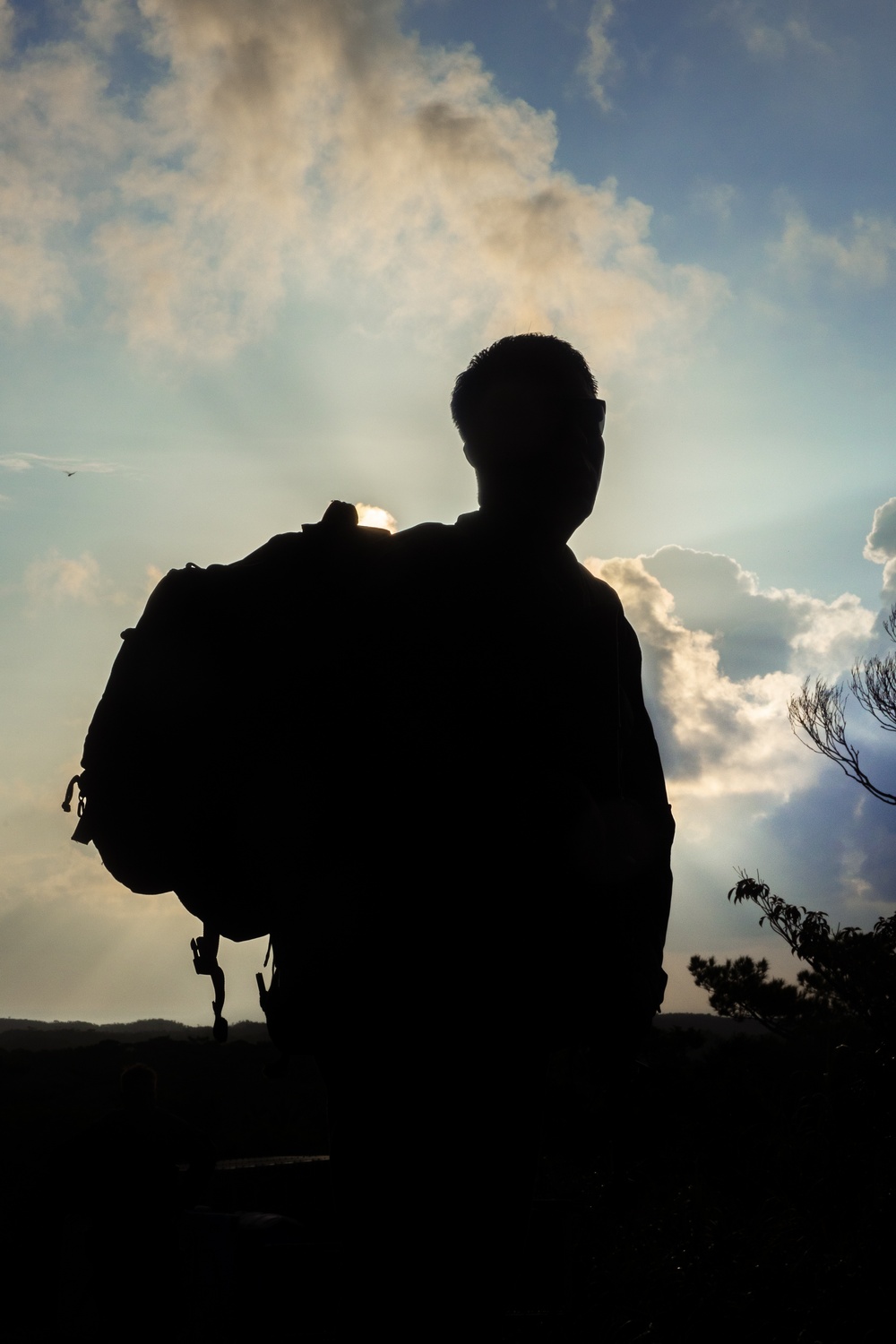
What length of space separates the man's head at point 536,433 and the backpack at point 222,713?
0.37 metres

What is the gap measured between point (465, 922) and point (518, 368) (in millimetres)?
1058

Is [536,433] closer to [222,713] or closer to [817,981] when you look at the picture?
[222,713]

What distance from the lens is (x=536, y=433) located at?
186 cm

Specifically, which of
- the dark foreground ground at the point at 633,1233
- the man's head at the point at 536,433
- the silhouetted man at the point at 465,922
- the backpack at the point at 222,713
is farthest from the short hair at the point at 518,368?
the dark foreground ground at the point at 633,1233

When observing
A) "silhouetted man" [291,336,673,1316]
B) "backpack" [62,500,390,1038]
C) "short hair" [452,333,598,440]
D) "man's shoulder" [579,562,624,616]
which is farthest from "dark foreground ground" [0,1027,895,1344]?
"short hair" [452,333,598,440]

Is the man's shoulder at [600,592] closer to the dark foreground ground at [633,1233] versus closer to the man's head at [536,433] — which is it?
the man's head at [536,433]

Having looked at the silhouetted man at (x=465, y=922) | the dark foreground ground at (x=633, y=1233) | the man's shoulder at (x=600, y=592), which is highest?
the man's shoulder at (x=600, y=592)

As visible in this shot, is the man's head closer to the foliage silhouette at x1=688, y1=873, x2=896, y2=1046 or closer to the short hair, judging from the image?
the short hair

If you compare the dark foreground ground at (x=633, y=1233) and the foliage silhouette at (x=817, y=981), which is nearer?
the dark foreground ground at (x=633, y=1233)

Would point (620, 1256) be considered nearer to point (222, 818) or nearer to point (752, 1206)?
point (752, 1206)

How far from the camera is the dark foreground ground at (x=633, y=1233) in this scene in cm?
176

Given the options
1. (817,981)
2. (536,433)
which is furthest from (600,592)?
(817,981)

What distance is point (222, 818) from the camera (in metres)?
1.62

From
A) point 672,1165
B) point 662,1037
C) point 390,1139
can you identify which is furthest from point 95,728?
point 662,1037
